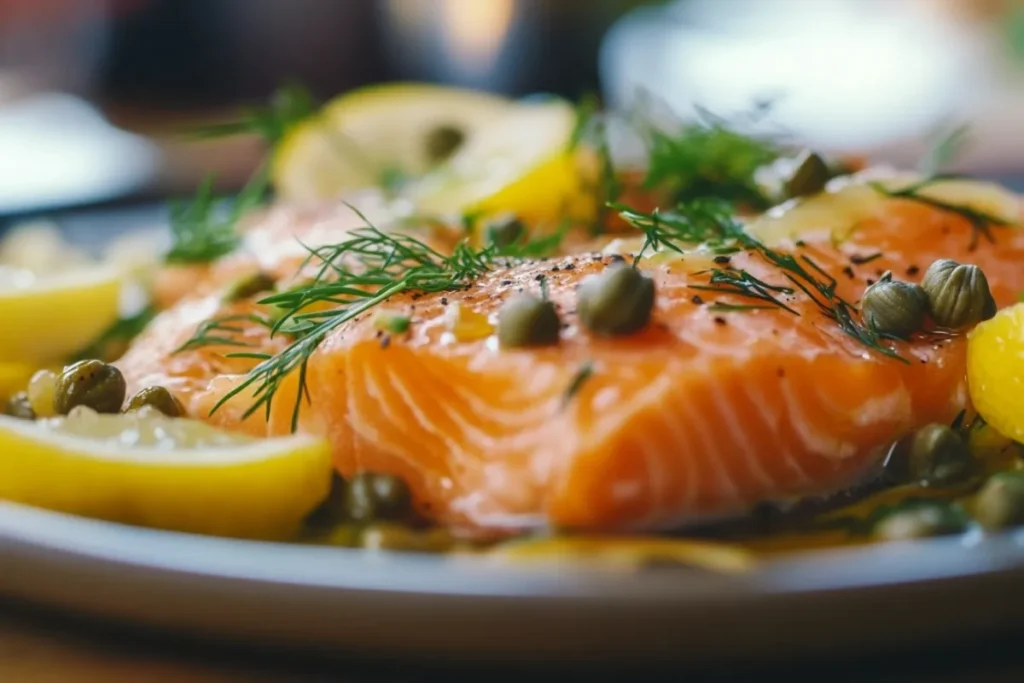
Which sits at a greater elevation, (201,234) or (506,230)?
(506,230)

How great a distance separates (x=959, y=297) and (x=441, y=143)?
2850 mm

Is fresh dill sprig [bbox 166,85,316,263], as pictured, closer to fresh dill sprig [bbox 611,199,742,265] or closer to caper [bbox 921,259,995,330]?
fresh dill sprig [bbox 611,199,742,265]

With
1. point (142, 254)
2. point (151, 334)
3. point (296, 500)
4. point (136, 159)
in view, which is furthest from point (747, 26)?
point (296, 500)

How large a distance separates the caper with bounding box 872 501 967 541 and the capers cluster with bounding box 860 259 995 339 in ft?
1.66

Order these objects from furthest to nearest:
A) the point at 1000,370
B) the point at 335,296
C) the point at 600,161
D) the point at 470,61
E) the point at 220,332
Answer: the point at 470,61 < the point at 600,161 < the point at 220,332 < the point at 335,296 < the point at 1000,370

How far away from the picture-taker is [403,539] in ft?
6.97

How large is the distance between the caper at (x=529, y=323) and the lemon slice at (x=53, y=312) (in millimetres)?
1745

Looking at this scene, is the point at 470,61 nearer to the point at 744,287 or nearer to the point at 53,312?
the point at 53,312

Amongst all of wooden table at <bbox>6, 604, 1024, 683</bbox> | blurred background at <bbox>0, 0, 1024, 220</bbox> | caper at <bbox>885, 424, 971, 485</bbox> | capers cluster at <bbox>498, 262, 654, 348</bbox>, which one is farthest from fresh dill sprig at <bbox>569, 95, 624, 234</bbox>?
blurred background at <bbox>0, 0, 1024, 220</bbox>

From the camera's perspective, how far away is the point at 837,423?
92.1 inches

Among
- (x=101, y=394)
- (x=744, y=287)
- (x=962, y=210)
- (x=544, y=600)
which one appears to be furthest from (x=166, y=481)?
(x=962, y=210)

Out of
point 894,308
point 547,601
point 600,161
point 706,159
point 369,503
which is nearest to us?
point 547,601

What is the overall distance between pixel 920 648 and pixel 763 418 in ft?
2.13

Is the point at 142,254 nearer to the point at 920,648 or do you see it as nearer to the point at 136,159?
the point at 136,159
